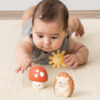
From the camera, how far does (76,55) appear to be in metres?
1.09

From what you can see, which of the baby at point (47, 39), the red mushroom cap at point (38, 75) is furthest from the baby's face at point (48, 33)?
the red mushroom cap at point (38, 75)

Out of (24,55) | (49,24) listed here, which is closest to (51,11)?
(49,24)

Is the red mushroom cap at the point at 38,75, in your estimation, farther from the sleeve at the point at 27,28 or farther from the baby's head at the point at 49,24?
the sleeve at the point at 27,28

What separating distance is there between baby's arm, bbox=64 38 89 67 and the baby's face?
0.32 ft

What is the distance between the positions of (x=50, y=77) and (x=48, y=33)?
16 centimetres

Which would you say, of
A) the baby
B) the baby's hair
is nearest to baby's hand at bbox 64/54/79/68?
the baby

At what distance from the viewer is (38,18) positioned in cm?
97

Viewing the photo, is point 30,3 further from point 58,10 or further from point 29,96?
point 29,96

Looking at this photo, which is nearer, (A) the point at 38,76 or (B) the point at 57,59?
(A) the point at 38,76

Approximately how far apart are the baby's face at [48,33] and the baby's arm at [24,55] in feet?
0.21

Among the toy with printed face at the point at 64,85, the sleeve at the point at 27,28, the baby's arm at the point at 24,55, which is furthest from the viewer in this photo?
the sleeve at the point at 27,28

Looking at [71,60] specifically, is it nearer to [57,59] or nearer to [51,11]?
[57,59]

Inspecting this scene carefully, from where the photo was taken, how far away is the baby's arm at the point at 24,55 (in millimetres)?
982

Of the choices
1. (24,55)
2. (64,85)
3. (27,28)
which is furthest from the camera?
(27,28)
